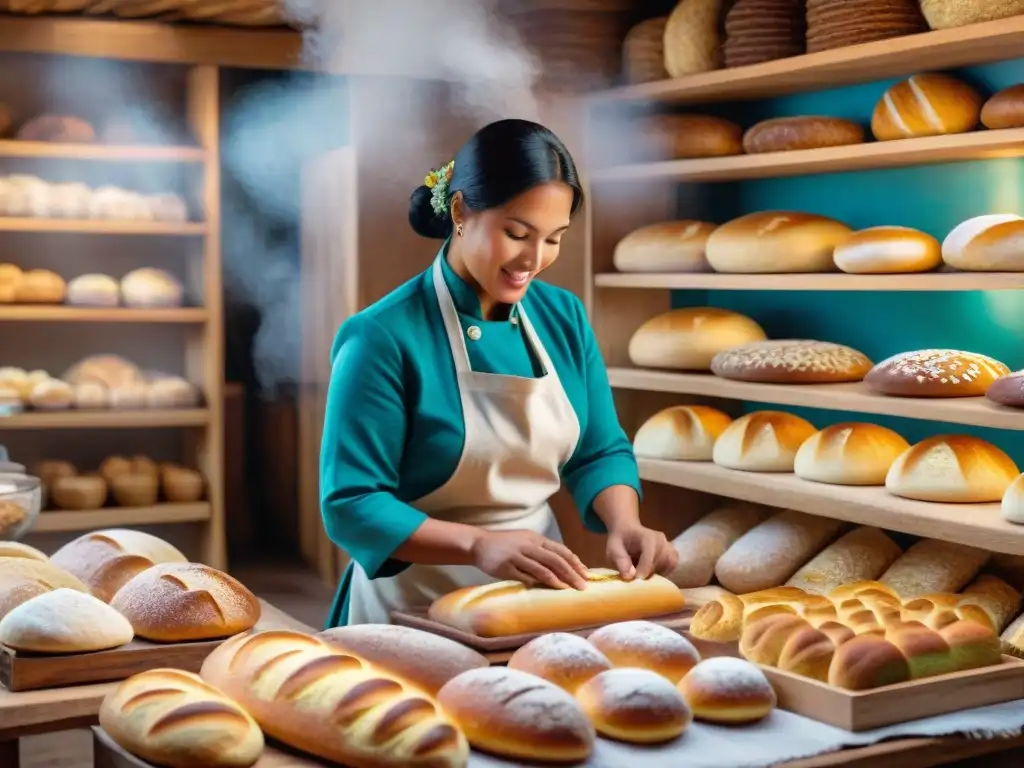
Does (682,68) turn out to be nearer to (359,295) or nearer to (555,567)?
(359,295)

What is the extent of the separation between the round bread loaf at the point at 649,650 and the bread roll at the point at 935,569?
1.29 metres

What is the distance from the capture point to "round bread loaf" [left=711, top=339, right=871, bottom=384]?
2.94 meters

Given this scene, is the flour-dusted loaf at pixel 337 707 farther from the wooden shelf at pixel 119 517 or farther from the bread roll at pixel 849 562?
the wooden shelf at pixel 119 517

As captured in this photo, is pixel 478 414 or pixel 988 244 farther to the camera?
pixel 988 244

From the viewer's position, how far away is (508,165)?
5.80 ft

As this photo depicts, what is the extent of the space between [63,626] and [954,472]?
5.54 ft

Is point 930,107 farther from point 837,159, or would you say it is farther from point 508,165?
point 508,165

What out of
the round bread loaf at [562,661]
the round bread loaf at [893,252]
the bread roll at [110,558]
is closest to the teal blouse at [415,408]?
the bread roll at [110,558]

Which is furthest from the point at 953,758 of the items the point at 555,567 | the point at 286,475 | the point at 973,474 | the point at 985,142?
the point at 286,475

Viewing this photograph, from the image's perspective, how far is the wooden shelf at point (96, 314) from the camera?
4.27 meters

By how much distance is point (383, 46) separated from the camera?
404 cm

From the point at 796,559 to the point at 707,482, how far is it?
27 centimetres

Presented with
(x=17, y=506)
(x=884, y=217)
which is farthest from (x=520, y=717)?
(x=884, y=217)

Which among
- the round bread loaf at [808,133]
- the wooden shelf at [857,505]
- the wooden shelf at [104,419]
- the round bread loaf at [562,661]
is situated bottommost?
the wooden shelf at [104,419]
